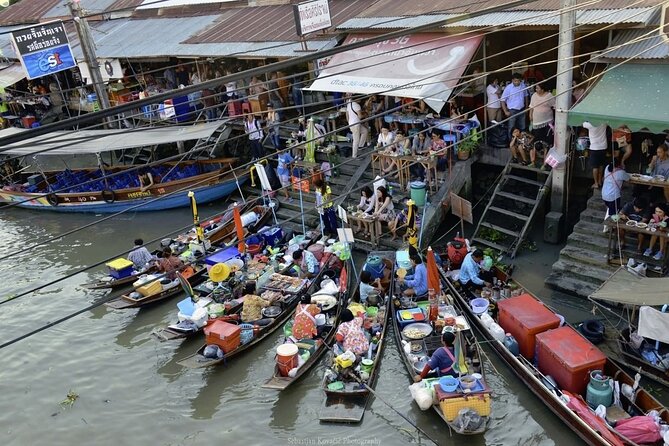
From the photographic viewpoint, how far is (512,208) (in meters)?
14.4

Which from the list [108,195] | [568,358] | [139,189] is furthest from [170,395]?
[108,195]

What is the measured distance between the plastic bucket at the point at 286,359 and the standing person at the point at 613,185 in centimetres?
737

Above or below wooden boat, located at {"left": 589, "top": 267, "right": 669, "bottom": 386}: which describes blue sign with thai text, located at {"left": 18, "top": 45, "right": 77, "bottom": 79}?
above

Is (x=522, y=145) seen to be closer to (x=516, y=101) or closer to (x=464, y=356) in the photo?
(x=516, y=101)

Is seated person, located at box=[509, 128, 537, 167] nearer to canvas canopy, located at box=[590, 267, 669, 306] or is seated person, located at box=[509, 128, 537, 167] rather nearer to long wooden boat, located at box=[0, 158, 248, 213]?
canvas canopy, located at box=[590, 267, 669, 306]

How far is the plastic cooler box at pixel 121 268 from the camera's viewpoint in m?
14.4

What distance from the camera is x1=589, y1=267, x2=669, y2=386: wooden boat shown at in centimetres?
A: 884

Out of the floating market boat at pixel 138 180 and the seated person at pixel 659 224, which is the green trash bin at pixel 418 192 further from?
the floating market boat at pixel 138 180

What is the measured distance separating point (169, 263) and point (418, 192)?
259 inches

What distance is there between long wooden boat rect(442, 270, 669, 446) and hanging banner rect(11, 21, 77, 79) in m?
15.1

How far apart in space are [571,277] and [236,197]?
38.7 ft

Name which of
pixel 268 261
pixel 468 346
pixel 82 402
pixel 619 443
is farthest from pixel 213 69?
pixel 619 443

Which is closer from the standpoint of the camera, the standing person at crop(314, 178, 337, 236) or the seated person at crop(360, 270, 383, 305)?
the seated person at crop(360, 270, 383, 305)

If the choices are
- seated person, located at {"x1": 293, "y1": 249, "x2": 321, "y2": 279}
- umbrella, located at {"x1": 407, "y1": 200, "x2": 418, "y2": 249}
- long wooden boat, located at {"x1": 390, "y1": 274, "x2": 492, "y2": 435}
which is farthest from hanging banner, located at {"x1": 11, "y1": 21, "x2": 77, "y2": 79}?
long wooden boat, located at {"x1": 390, "y1": 274, "x2": 492, "y2": 435}
